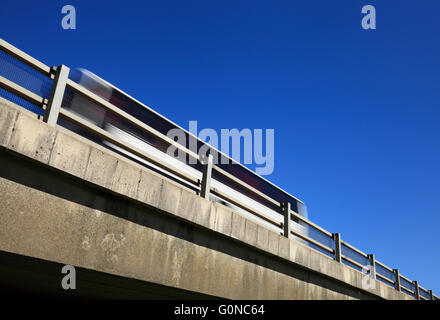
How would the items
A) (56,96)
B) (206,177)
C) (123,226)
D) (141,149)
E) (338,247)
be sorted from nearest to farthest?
(56,96) < (123,226) < (141,149) < (206,177) < (338,247)

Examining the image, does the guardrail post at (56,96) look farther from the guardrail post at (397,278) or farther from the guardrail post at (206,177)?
the guardrail post at (397,278)

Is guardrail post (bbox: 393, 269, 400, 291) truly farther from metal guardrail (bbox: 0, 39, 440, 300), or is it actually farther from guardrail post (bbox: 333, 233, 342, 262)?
guardrail post (bbox: 333, 233, 342, 262)

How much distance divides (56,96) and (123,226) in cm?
167

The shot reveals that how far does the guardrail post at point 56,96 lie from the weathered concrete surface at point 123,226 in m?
0.28

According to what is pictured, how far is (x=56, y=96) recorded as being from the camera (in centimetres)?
434

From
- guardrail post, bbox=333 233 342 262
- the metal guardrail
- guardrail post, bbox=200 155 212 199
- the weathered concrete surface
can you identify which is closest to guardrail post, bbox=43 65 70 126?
the metal guardrail

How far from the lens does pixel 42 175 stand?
12.7 feet

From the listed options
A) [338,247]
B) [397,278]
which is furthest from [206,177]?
[397,278]

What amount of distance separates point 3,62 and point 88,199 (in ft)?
5.55

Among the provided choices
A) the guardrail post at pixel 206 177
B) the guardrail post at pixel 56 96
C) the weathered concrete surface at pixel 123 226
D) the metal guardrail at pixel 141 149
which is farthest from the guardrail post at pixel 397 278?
the guardrail post at pixel 56 96

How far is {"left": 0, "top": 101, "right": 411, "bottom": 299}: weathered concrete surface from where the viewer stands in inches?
144

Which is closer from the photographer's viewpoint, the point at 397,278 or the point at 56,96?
the point at 56,96

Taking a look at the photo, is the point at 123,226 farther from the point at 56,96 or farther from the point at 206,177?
the point at 206,177

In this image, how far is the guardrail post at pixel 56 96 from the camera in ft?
13.8
